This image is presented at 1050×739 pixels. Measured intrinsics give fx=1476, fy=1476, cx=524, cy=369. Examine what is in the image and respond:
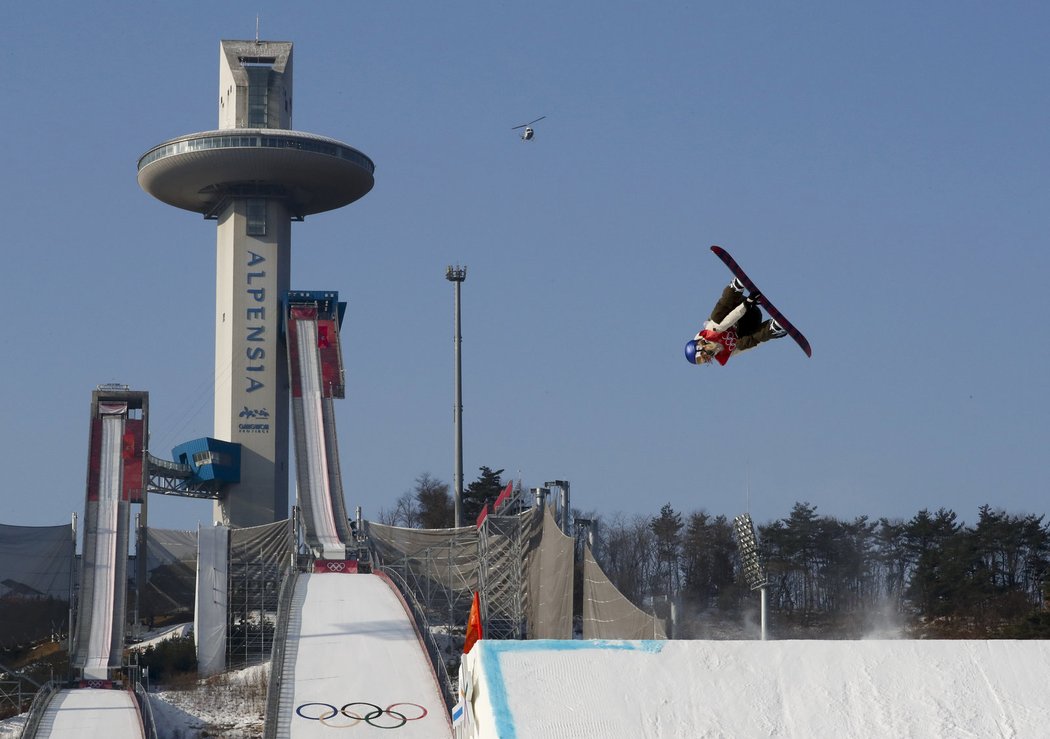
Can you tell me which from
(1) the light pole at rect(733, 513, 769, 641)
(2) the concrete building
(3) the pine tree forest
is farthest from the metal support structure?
(2) the concrete building

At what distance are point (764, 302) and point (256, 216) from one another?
161 feet

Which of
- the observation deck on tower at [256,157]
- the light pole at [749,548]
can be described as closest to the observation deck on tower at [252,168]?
the observation deck on tower at [256,157]

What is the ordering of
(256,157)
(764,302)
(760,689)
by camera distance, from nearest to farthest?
(760,689) → (764,302) → (256,157)

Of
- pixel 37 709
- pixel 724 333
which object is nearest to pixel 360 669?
pixel 37 709

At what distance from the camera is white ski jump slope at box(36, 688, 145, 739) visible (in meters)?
34.5

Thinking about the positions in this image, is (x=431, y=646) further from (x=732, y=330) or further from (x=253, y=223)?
(x=253, y=223)

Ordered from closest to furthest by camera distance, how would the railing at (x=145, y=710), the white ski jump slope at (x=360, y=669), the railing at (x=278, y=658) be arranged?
1. the railing at (x=278, y=658)
2. the white ski jump slope at (x=360, y=669)
3. the railing at (x=145, y=710)

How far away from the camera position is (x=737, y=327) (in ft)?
70.8

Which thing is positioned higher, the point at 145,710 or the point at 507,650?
the point at 507,650

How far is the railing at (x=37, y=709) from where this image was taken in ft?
113

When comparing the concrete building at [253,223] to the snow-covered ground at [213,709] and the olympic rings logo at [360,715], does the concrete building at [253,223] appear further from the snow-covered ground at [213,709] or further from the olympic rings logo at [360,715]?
the olympic rings logo at [360,715]

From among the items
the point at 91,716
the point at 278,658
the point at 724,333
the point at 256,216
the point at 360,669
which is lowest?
the point at 91,716

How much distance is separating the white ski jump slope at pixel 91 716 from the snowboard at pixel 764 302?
20.4 metres

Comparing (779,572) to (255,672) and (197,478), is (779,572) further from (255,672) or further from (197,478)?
(197,478)
